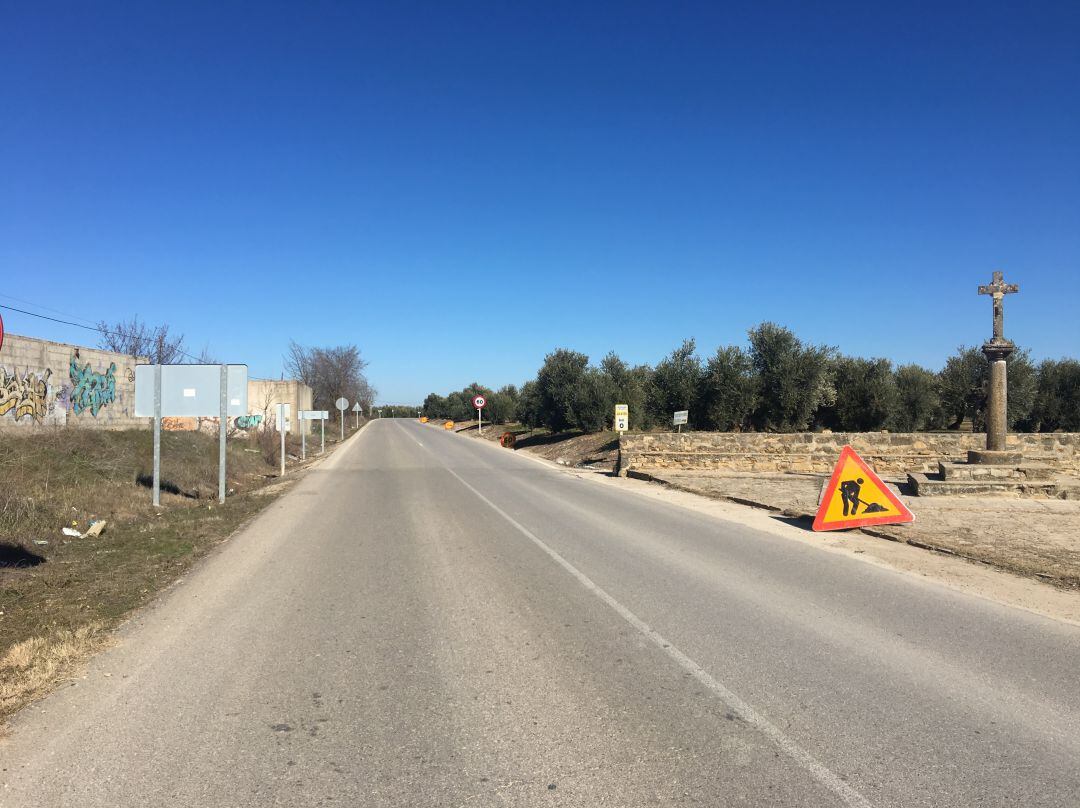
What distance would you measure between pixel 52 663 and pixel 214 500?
37.7 feet

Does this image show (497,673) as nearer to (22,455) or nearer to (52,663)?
(52,663)

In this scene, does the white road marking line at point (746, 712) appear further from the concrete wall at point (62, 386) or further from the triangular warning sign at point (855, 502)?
the concrete wall at point (62, 386)

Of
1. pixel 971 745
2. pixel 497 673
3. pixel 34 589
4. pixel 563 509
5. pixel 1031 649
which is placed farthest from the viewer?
pixel 563 509

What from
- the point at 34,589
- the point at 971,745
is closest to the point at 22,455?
the point at 34,589

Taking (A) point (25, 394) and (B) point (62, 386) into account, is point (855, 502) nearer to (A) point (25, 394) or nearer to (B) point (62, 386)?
(A) point (25, 394)

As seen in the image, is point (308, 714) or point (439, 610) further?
point (439, 610)

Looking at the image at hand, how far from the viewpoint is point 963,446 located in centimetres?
2464

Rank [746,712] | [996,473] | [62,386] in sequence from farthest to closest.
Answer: [62,386] < [996,473] < [746,712]

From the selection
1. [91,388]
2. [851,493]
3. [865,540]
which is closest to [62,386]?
[91,388]

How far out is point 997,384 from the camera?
16828 millimetres

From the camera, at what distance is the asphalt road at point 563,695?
3.39 metres

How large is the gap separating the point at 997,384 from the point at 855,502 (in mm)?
8175

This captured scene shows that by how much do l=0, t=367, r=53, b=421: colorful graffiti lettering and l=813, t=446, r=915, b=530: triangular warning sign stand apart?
1685 cm

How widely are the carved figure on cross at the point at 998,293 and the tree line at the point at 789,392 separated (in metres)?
13.3
